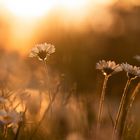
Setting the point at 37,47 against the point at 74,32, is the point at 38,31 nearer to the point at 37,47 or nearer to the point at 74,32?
the point at 74,32

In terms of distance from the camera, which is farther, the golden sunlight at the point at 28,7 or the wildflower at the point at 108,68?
the golden sunlight at the point at 28,7

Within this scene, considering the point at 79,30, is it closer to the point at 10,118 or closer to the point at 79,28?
the point at 79,28

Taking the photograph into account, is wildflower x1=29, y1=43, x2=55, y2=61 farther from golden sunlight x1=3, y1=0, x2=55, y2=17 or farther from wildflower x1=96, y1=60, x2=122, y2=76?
golden sunlight x1=3, y1=0, x2=55, y2=17

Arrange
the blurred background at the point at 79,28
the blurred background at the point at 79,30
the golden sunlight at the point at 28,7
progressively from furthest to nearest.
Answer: the golden sunlight at the point at 28,7
the blurred background at the point at 79,28
the blurred background at the point at 79,30

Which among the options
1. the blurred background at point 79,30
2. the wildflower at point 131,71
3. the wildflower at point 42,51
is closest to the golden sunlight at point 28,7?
the blurred background at point 79,30

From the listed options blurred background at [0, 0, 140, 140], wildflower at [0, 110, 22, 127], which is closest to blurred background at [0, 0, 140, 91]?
blurred background at [0, 0, 140, 140]

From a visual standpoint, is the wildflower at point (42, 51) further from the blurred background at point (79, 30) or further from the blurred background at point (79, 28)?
the blurred background at point (79, 28)

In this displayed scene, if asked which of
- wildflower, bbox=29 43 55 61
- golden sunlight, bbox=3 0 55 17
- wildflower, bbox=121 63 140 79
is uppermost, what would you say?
golden sunlight, bbox=3 0 55 17

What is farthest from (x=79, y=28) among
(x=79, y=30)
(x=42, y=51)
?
(x=42, y=51)
